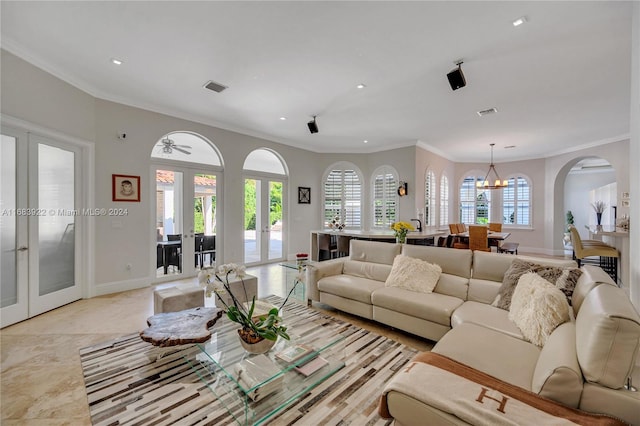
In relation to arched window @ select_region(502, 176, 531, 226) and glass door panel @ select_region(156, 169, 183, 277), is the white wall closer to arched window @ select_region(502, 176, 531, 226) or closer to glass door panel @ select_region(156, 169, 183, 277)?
glass door panel @ select_region(156, 169, 183, 277)

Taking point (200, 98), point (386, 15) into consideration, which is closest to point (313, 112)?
point (200, 98)

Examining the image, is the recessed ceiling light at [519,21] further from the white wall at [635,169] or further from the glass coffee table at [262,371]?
the glass coffee table at [262,371]

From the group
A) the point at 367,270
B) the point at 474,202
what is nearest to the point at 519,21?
the point at 367,270

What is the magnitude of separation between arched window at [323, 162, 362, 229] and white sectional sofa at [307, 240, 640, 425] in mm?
4124

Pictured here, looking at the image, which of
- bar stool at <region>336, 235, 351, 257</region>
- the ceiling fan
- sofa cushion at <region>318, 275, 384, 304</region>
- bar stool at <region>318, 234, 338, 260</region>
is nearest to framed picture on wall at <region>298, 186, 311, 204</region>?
bar stool at <region>318, 234, 338, 260</region>

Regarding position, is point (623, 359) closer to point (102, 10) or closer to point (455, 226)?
point (102, 10)

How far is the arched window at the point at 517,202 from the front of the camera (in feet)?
28.8

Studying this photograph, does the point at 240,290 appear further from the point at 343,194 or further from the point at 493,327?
the point at 343,194

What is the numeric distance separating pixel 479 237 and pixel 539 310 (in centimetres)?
376

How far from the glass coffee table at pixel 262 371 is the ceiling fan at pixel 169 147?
12.7 feet

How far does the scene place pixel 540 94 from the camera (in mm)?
4070

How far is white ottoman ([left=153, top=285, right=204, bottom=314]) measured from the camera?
9.36ft

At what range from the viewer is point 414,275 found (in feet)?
10.2

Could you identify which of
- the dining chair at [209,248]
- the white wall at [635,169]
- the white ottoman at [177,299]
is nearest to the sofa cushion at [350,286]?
the white ottoman at [177,299]
